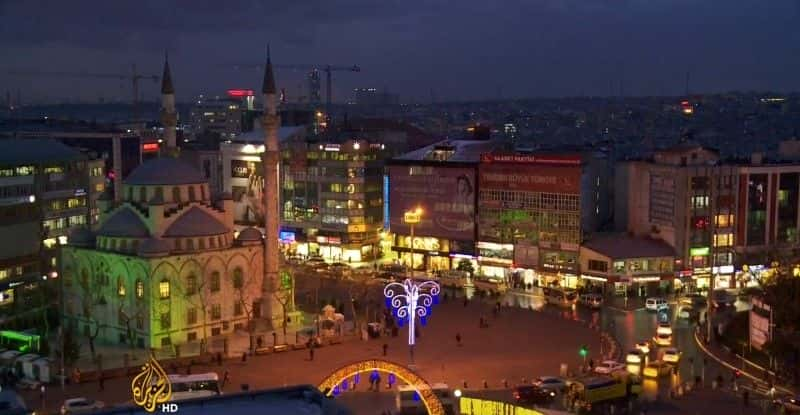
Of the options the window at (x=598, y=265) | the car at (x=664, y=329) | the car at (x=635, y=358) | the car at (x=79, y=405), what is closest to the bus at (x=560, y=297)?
the window at (x=598, y=265)

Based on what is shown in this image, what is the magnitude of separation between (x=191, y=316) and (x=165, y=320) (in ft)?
4.47

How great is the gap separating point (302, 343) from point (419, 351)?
17.0 ft

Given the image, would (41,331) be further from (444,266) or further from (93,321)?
(444,266)

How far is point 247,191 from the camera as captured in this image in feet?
253

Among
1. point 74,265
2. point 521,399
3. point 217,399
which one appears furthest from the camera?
point 74,265

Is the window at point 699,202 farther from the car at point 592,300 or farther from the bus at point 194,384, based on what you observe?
the bus at point 194,384

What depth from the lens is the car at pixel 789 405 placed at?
102 ft

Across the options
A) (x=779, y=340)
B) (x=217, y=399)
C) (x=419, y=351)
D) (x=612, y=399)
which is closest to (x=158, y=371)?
(x=217, y=399)

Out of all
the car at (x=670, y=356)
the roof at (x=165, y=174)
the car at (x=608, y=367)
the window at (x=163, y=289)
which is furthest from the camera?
the roof at (x=165, y=174)

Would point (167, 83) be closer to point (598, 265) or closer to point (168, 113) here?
point (168, 113)

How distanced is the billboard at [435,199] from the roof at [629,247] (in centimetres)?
904

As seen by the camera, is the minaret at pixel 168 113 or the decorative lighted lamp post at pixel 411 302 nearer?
the decorative lighted lamp post at pixel 411 302

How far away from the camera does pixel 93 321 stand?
44781 mm

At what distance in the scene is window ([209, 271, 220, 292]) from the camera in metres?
45.2
